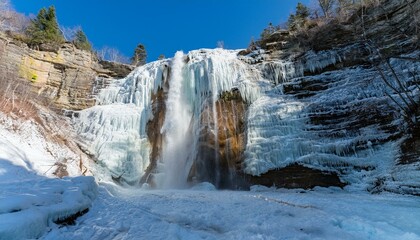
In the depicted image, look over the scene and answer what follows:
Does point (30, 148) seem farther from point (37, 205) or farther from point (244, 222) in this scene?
point (244, 222)

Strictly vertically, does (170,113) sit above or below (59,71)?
below

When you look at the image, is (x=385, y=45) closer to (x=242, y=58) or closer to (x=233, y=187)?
(x=242, y=58)

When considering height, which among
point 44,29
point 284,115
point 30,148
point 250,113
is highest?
point 44,29

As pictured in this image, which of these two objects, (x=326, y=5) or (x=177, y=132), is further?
(x=326, y=5)

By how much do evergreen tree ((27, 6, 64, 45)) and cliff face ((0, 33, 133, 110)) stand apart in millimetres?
918

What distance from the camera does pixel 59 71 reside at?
62.5 ft

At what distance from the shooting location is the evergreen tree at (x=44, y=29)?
19.3 metres

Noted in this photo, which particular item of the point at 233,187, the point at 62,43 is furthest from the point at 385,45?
the point at 62,43

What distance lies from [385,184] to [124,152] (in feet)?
40.1

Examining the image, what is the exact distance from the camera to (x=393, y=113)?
9109 mm

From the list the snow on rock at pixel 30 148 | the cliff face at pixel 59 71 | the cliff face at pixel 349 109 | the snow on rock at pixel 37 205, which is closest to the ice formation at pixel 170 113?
the cliff face at pixel 59 71

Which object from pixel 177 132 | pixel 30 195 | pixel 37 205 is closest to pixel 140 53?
pixel 177 132

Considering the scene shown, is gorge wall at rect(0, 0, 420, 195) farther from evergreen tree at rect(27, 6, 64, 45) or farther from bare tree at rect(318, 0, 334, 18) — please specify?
bare tree at rect(318, 0, 334, 18)

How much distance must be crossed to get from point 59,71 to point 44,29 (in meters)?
6.16
